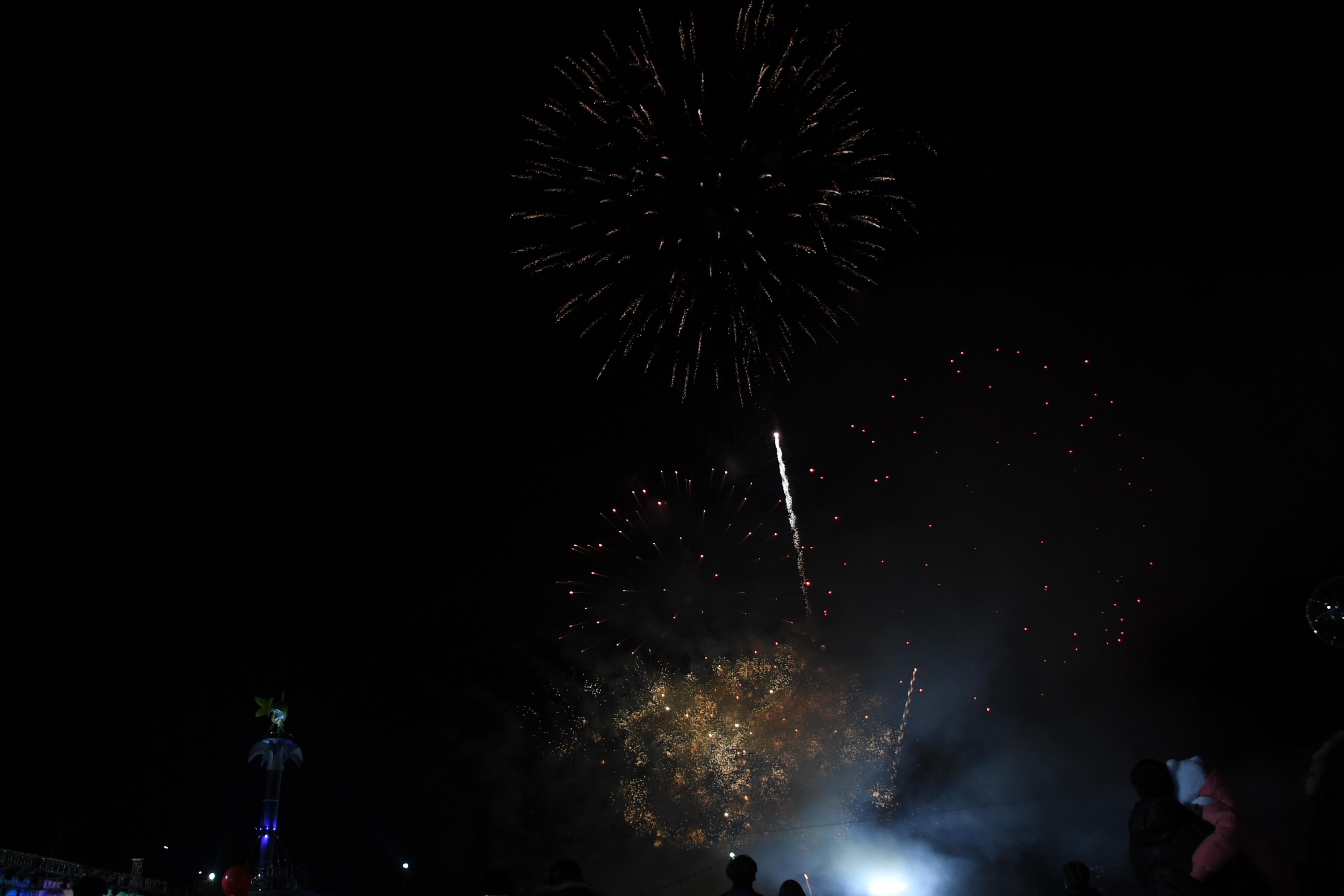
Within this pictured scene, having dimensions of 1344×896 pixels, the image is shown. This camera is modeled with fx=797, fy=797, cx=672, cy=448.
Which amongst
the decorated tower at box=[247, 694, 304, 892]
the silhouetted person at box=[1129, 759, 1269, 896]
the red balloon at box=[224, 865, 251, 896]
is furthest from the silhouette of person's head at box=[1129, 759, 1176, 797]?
the decorated tower at box=[247, 694, 304, 892]

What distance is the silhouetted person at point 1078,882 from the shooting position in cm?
496

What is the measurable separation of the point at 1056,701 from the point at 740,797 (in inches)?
387

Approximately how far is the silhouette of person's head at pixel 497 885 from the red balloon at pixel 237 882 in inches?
377

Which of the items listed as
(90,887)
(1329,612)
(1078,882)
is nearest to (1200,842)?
(1078,882)

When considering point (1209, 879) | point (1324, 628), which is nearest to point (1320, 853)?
point (1209, 879)

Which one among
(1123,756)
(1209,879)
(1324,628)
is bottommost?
(1209,879)

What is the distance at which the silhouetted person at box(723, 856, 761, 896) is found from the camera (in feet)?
14.9

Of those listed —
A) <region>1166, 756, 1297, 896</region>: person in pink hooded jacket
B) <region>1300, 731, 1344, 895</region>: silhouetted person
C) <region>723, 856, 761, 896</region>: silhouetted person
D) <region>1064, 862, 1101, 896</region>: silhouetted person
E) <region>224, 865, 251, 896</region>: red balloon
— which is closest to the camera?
<region>1166, 756, 1297, 896</region>: person in pink hooded jacket

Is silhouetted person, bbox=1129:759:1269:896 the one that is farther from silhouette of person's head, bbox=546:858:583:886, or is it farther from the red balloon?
the red balloon

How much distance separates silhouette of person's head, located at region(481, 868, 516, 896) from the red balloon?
957 cm

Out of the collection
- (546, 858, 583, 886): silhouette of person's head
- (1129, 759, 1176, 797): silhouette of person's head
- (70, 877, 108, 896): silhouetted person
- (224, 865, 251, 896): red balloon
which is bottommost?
(1129, 759, 1176, 797): silhouette of person's head

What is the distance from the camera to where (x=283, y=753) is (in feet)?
82.8

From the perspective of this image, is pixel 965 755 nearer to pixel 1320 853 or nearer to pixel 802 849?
pixel 802 849

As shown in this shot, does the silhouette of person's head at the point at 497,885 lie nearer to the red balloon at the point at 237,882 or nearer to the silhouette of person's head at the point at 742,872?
the silhouette of person's head at the point at 742,872
